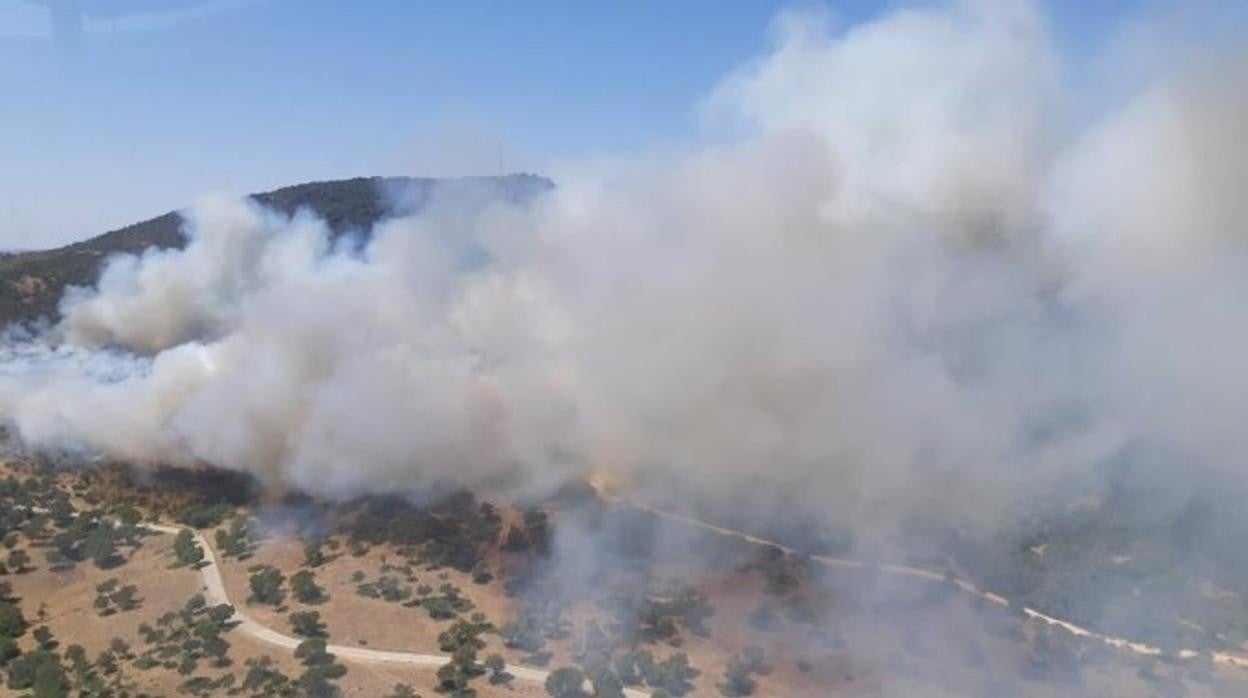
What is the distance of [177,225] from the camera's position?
109312 mm

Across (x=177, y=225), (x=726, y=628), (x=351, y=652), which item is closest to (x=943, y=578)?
(x=726, y=628)

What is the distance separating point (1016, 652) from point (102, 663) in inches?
1154

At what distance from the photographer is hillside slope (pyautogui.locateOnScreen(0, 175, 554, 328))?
56.4 meters

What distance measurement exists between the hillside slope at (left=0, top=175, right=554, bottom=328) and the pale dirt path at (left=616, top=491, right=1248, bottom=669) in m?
18.0

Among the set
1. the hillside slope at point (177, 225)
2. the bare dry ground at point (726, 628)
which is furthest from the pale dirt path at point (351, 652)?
the hillside slope at point (177, 225)

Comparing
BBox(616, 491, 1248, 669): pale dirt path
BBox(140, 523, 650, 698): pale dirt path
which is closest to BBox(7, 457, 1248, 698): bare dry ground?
BBox(140, 523, 650, 698): pale dirt path

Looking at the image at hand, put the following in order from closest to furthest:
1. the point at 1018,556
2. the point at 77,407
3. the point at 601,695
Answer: the point at 601,695
the point at 1018,556
the point at 77,407

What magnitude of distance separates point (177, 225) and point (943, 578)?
93668mm

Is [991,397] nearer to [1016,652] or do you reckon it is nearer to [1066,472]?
[1066,472]

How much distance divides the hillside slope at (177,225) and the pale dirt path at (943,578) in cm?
1797

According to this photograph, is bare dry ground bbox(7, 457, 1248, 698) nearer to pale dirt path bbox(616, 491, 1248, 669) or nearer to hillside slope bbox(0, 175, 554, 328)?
pale dirt path bbox(616, 491, 1248, 669)

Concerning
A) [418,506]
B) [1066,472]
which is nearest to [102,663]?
[418,506]

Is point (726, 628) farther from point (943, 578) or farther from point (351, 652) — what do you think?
point (351, 652)

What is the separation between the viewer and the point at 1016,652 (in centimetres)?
3450
